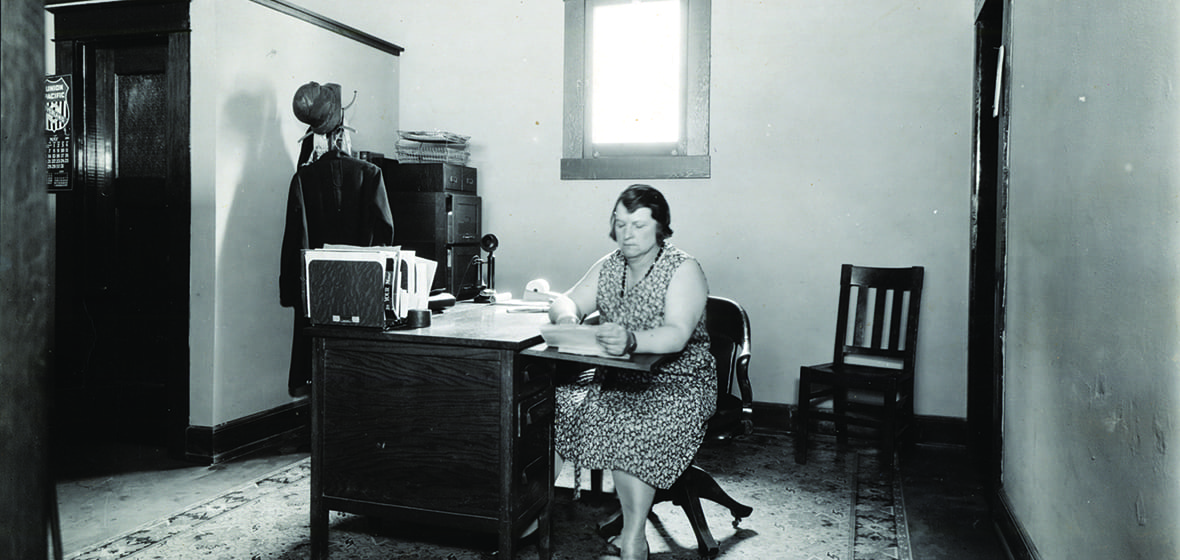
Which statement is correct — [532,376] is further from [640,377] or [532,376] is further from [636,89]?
[636,89]

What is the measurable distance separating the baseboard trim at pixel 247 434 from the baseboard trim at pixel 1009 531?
3.54 m

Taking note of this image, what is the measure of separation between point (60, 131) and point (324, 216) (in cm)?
149

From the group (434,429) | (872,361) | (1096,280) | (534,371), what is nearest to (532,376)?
(534,371)

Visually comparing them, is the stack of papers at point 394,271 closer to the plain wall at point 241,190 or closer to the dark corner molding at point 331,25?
the plain wall at point 241,190

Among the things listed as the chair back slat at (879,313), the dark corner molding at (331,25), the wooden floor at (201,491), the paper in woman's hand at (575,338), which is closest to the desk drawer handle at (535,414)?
the paper in woman's hand at (575,338)

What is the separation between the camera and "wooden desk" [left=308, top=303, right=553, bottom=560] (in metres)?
2.70

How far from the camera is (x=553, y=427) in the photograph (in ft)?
9.91

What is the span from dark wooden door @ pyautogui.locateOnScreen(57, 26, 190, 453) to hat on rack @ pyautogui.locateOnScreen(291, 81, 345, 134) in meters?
0.70

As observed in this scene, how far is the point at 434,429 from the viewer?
2771mm

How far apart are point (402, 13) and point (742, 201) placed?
285 centimetres

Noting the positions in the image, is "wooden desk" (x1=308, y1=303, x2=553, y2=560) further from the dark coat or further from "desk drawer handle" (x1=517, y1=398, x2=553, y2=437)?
the dark coat

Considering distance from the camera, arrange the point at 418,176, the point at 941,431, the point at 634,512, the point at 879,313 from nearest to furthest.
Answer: the point at 634,512 < the point at 879,313 < the point at 941,431 < the point at 418,176

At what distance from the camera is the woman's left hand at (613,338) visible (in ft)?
8.47

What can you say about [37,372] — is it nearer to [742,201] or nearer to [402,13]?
[742,201]
